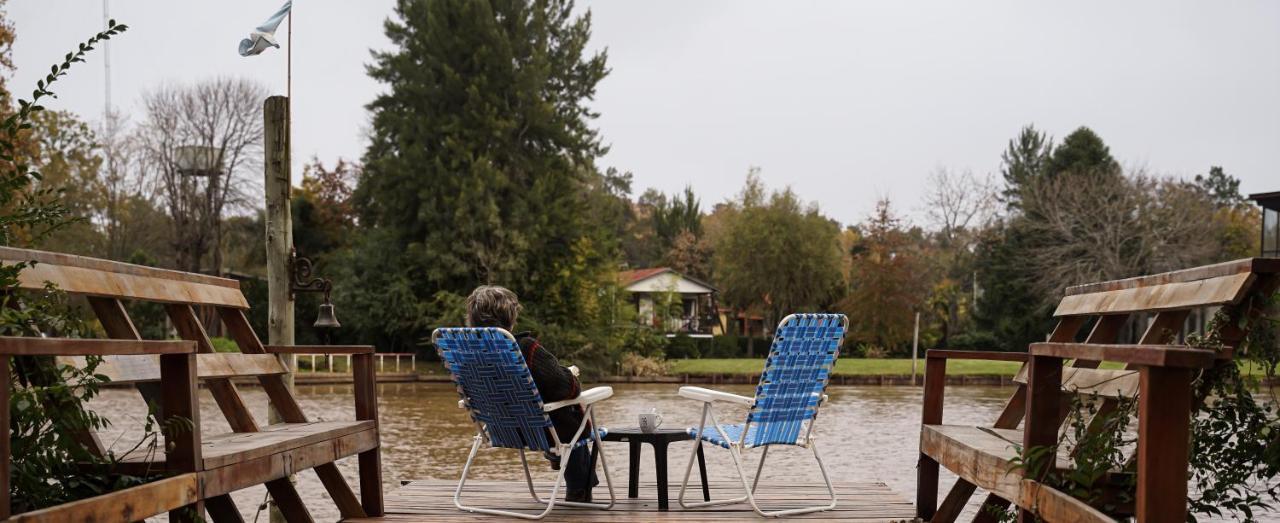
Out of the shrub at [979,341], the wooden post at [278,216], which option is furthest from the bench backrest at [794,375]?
the shrub at [979,341]

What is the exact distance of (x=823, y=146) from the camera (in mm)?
56188

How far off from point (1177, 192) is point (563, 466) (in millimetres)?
39201

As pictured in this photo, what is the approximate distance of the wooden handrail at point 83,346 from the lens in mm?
2723

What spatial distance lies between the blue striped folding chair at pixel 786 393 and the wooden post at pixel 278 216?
17.6 ft

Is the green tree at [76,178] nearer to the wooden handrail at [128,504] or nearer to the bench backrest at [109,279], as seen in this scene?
the bench backrest at [109,279]

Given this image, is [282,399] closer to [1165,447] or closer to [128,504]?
[128,504]

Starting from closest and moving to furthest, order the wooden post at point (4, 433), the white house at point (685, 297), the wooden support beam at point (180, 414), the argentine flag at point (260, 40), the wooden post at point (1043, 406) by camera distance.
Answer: the wooden post at point (4, 433) → the wooden support beam at point (180, 414) → the wooden post at point (1043, 406) → the argentine flag at point (260, 40) → the white house at point (685, 297)

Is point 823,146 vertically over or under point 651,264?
over

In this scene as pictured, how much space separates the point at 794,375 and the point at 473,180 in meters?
26.2

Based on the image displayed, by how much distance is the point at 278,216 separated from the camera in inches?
394

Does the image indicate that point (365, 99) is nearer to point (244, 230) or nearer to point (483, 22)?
point (483, 22)

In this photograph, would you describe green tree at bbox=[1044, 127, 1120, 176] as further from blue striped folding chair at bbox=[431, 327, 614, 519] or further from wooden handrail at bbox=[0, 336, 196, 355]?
wooden handrail at bbox=[0, 336, 196, 355]

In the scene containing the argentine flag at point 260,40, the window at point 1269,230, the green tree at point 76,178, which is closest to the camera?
the argentine flag at point 260,40

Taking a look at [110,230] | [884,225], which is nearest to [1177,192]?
[884,225]
